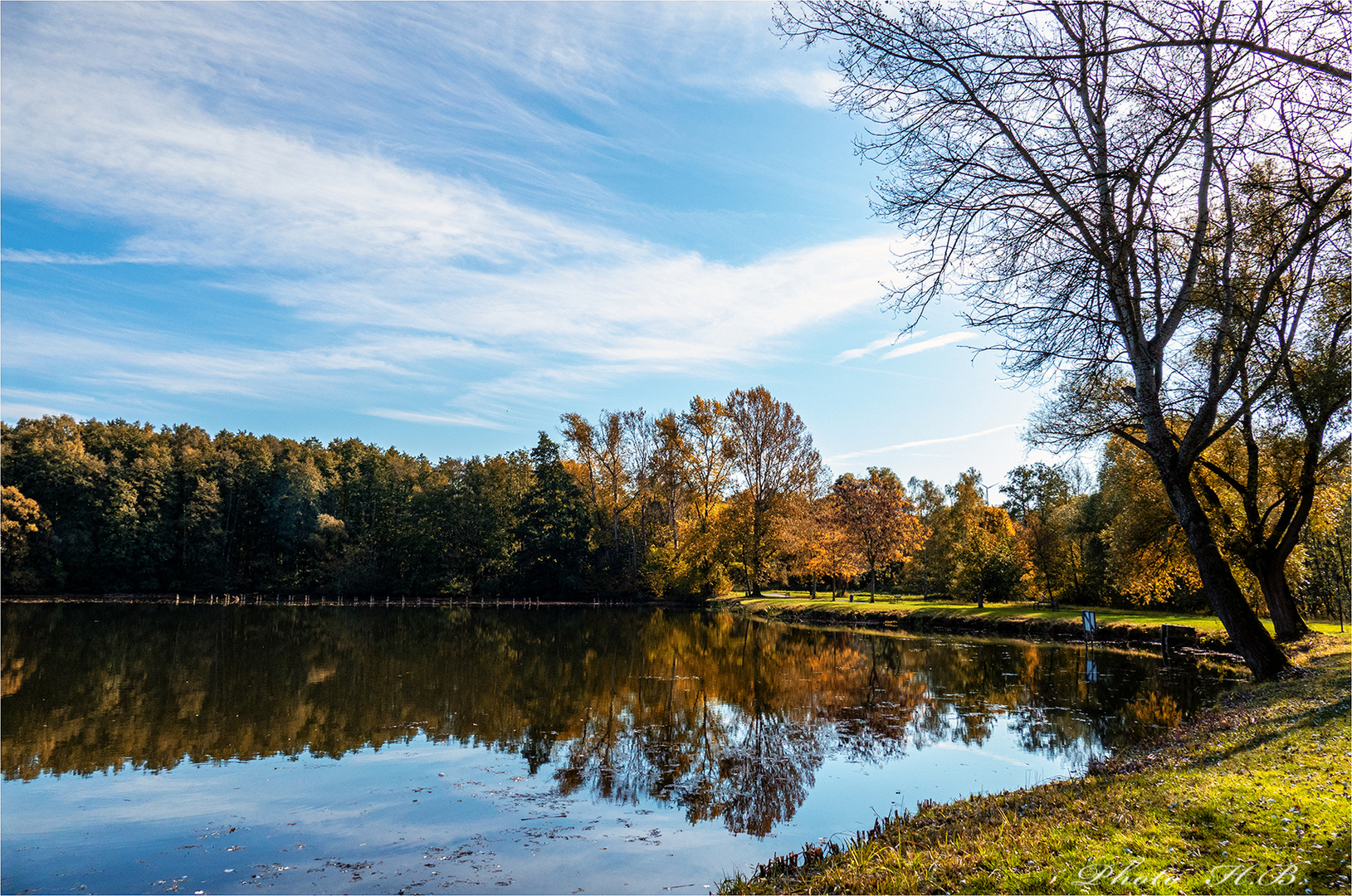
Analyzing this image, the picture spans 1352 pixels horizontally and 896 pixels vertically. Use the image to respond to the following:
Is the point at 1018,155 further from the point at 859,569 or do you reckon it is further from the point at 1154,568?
the point at 859,569

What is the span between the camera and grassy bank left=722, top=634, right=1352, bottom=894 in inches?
195

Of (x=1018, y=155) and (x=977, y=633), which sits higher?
(x=1018, y=155)

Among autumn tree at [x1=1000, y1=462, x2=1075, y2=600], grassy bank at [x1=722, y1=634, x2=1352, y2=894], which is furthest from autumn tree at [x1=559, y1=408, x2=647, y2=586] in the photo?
grassy bank at [x1=722, y1=634, x2=1352, y2=894]

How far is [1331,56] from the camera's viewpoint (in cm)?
629

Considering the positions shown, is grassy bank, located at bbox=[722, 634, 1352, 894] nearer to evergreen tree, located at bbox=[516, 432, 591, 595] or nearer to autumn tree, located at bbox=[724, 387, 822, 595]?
autumn tree, located at bbox=[724, 387, 822, 595]

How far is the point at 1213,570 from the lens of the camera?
11.2 meters

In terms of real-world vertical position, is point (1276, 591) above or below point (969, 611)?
above

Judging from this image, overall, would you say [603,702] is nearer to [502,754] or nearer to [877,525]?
[502,754]

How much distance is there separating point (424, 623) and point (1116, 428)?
36.7 meters

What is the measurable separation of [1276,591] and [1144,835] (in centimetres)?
1593

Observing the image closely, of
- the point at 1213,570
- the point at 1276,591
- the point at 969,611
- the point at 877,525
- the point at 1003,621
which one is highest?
the point at 877,525

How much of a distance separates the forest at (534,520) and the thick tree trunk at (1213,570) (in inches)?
1104

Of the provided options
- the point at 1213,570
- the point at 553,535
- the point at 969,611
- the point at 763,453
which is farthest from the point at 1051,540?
the point at 553,535

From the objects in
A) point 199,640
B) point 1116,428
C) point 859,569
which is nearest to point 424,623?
point 199,640
